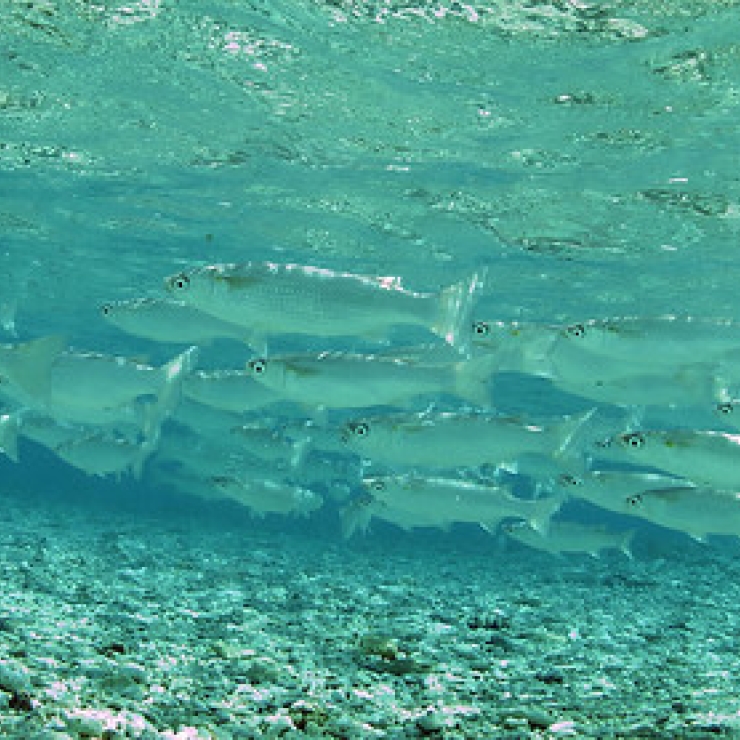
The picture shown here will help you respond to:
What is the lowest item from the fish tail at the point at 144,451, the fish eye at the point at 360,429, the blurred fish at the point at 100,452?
the blurred fish at the point at 100,452

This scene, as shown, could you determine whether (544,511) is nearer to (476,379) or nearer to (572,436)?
(572,436)

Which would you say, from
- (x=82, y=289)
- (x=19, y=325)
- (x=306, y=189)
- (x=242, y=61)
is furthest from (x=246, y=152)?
(x=19, y=325)

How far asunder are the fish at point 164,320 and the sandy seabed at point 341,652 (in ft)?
9.89

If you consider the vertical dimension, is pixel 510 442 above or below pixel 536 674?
above

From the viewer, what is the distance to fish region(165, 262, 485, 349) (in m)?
7.45

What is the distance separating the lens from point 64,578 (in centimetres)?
955

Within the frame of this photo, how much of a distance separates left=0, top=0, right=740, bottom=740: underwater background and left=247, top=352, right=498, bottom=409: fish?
4.53 feet

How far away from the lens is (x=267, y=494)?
14805mm

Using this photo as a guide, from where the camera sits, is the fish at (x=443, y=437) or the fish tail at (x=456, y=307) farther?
the fish at (x=443, y=437)

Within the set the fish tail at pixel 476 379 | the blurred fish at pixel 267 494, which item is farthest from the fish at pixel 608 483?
the blurred fish at pixel 267 494

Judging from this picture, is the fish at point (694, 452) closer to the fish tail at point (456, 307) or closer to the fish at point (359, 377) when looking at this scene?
the fish at point (359, 377)

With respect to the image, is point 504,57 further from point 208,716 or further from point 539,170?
point 208,716

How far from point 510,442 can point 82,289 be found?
25102 millimetres

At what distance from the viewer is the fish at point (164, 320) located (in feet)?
32.8
